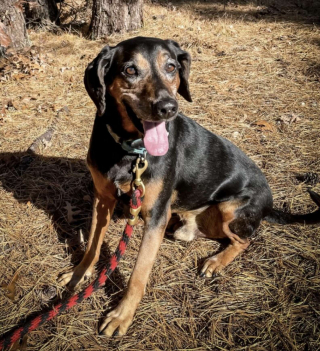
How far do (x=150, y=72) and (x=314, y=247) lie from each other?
2416 millimetres

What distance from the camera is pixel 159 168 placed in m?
2.63

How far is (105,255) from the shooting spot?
10.8 ft

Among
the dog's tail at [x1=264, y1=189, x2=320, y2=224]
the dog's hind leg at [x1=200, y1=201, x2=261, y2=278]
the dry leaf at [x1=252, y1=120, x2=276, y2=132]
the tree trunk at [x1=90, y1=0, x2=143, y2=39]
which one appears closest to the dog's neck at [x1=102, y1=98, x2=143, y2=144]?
the dog's hind leg at [x1=200, y1=201, x2=261, y2=278]

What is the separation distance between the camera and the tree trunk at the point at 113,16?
269 inches

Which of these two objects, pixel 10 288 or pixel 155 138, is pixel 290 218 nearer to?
pixel 155 138

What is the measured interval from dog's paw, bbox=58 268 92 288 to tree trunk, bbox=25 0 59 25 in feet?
21.9

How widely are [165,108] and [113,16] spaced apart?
5729 millimetres

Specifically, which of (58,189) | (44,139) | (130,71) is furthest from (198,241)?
(44,139)

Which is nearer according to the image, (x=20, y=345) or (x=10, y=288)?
(x=20, y=345)

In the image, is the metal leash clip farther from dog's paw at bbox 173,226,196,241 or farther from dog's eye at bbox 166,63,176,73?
dog's paw at bbox 173,226,196,241

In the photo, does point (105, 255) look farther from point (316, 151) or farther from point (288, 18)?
point (288, 18)

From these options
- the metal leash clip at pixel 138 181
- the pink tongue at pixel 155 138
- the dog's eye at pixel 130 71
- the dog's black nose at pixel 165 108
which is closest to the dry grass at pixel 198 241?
the metal leash clip at pixel 138 181

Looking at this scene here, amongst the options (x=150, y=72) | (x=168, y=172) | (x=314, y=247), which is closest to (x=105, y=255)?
(x=168, y=172)

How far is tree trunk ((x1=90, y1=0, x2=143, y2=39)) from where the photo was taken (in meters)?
6.83
